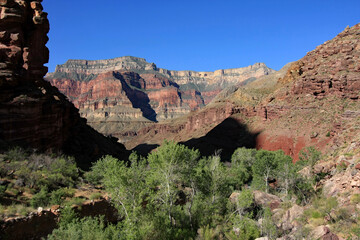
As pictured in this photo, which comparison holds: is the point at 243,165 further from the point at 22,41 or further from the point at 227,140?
the point at 22,41

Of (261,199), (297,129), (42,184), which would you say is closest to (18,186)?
(42,184)

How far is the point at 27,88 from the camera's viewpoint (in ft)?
114

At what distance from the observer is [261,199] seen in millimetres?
24672

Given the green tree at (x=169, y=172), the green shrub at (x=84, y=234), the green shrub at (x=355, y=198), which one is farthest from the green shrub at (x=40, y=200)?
the green shrub at (x=355, y=198)

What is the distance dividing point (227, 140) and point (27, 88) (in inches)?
2149

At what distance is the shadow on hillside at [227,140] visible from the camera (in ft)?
229

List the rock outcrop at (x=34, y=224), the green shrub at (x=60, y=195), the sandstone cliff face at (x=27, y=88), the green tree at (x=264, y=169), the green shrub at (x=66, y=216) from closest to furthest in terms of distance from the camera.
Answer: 1. the rock outcrop at (x=34, y=224)
2. the green shrub at (x=66, y=216)
3. the green shrub at (x=60, y=195)
4. the sandstone cliff face at (x=27, y=88)
5. the green tree at (x=264, y=169)

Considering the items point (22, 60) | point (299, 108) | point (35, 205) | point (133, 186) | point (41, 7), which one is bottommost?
point (35, 205)

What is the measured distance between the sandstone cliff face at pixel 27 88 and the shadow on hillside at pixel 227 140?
1411 inches

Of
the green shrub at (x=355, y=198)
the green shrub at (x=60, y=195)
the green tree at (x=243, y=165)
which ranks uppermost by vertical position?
the green shrub at (x=355, y=198)

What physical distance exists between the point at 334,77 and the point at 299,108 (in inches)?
400

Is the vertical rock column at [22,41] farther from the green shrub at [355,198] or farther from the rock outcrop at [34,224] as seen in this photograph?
the green shrub at [355,198]

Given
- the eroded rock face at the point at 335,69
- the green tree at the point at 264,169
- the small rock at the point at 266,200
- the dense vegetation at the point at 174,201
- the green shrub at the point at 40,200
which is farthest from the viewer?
the eroded rock face at the point at 335,69

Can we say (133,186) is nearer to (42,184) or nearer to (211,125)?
(42,184)
